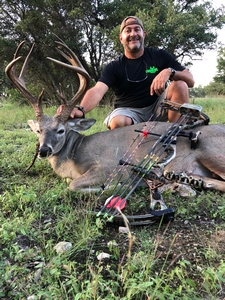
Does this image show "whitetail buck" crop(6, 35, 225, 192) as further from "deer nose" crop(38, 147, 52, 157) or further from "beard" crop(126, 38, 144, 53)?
"beard" crop(126, 38, 144, 53)

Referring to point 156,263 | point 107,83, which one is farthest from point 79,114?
point 156,263

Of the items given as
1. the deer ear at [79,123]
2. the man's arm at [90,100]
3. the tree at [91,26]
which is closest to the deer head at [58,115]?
the deer ear at [79,123]

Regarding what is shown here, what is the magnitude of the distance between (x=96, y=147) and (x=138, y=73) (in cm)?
168

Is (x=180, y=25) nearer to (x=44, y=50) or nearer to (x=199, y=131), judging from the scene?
(x=44, y=50)

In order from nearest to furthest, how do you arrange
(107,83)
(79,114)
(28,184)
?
(28,184) → (79,114) → (107,83)

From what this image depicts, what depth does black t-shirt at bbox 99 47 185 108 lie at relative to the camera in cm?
504

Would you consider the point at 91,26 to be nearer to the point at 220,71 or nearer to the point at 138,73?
the point at 138,73

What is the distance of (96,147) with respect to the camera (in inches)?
167

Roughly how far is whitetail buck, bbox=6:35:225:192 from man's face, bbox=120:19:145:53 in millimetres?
1340

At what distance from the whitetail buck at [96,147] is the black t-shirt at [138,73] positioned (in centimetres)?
97

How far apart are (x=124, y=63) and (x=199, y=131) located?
2.07 metres

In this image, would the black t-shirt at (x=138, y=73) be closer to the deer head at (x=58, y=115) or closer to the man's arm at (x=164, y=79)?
the man's arm at (x=164, y=79)

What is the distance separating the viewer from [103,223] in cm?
242

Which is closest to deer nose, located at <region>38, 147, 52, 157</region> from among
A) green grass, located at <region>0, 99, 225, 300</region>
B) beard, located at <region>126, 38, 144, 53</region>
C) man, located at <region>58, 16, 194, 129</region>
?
green grass, located at <region>0, 99, 225, 300</region>
